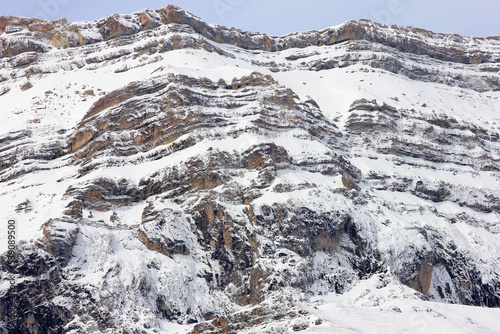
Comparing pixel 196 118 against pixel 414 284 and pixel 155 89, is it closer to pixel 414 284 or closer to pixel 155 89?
pixel 155 89

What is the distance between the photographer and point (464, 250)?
12512cm

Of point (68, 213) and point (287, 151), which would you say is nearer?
point (68, 213)

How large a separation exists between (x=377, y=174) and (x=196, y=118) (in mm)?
41293

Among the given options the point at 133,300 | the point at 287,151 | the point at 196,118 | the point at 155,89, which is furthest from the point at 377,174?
the point at 133,300

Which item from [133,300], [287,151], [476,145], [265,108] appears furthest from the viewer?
[476,145]

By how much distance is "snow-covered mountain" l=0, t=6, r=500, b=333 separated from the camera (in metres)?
103

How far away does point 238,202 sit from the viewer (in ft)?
394

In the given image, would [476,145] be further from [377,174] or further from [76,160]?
[76,160]

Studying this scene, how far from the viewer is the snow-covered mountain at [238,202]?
10312cm

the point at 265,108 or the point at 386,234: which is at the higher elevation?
the point at 265,108

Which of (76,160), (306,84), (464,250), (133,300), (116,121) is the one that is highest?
(306,84)

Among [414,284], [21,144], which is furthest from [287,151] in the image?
[21,144]

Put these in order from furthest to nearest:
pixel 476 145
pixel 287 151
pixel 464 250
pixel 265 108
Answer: pixel 476 145 → pixel 265 108 → pixel 287 151 → pixel 464 250

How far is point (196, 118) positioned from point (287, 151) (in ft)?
68.7
